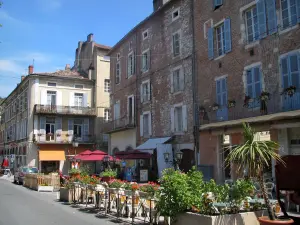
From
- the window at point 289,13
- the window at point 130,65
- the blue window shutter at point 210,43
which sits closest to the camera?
the window at point 289,13

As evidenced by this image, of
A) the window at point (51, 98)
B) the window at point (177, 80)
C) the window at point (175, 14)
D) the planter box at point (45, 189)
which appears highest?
the window at point (175, 14)

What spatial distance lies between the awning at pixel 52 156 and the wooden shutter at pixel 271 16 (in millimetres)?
26329

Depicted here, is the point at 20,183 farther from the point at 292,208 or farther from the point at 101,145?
the point at 292,208

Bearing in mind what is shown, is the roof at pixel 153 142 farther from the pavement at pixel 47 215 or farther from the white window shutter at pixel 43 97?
the white window shutter at pixel 43 97

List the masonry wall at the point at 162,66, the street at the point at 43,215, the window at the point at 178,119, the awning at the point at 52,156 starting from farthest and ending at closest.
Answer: the awning at the point at 52,156 < the window at the point at 178,119 < the masonry wall at the point at 162,66 < the street at the point at 43,215

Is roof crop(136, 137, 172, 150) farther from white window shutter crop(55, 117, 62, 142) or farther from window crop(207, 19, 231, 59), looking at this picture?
white window shutter crop(55, 117, 62, 142)

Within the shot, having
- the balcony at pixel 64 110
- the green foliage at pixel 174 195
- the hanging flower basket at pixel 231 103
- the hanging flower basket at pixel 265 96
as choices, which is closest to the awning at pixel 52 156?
the balcony at pixel 64 110

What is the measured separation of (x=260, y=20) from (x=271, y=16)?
67 cm

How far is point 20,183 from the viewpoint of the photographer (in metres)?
25.8

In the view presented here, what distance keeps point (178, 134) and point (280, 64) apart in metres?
8.37

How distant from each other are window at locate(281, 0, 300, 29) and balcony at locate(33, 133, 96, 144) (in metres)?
26.9

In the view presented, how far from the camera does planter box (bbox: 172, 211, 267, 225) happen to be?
6.72 m

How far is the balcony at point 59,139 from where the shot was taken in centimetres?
3539

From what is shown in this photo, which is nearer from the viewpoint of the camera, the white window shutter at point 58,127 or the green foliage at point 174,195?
the green foliage at point 174,195
